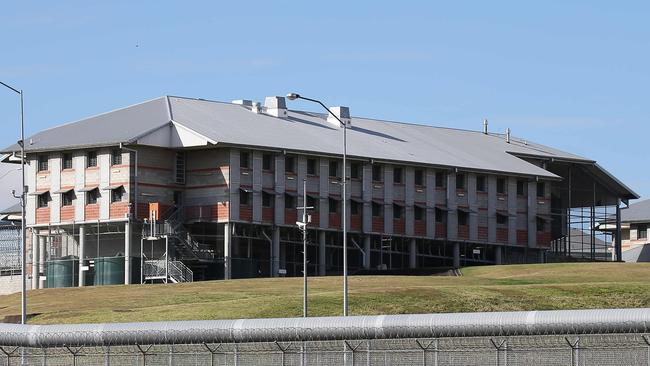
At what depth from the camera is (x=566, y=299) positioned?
3150 inches

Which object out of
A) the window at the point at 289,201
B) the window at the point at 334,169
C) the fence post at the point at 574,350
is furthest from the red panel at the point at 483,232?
the fence post at the point at 574,350

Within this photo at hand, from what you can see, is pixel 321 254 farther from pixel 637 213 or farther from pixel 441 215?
pixel 637 213

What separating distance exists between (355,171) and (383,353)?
74.8m

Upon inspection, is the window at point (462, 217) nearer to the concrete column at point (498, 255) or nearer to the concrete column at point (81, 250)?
the concrete column at point (498, 255)

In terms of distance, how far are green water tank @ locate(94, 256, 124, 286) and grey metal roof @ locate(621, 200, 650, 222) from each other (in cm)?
6585

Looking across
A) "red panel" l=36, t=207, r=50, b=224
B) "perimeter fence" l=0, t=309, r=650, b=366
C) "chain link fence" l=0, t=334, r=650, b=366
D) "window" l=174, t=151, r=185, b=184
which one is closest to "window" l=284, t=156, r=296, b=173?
"window" l=174, t=151, r=185, b=184

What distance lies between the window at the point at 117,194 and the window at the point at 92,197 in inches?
60.4

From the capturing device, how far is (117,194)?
111938 mm

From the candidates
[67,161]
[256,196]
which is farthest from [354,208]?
[67,161]

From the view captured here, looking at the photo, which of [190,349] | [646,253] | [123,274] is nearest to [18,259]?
[123,274]

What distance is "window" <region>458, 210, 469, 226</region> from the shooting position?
126312 mm

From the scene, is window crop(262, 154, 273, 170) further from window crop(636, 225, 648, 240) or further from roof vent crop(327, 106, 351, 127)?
window crop(636, 225, 648, 240)

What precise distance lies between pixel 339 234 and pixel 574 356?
78085mm

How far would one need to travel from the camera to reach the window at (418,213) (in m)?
124
